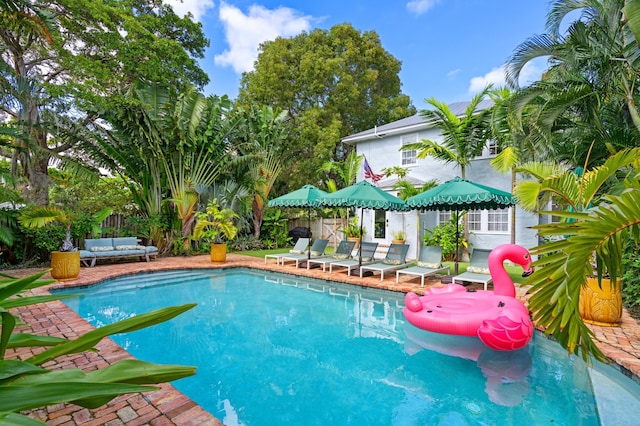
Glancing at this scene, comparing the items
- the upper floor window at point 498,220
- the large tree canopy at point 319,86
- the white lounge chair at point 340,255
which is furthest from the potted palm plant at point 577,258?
the large tree canopy at point 319,86

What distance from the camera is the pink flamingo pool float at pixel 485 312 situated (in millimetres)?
5164

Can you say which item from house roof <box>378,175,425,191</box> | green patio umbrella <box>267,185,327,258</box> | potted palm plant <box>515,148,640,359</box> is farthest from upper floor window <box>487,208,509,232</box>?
potted palm plant <box>515,148,640,359</box>

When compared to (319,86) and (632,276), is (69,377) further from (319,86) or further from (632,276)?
(319,86)

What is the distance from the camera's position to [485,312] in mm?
A: 5590

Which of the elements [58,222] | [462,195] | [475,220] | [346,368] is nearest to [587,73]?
[462,195]

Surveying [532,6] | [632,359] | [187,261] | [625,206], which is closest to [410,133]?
[532,6]

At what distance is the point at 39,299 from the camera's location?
7.15ft

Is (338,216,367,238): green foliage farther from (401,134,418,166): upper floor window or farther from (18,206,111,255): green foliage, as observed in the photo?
(18,206,111,255): green foliage

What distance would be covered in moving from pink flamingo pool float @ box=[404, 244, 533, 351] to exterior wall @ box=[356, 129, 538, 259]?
7.49 meters

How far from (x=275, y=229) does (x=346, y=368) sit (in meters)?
Result: 15.3

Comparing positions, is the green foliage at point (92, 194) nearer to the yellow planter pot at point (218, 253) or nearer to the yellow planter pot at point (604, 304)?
the yellow planter pot at point (218, 253)

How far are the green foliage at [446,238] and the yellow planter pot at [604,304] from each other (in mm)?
8044

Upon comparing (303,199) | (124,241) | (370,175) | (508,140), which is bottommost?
(124,241)

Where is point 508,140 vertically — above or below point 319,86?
below
